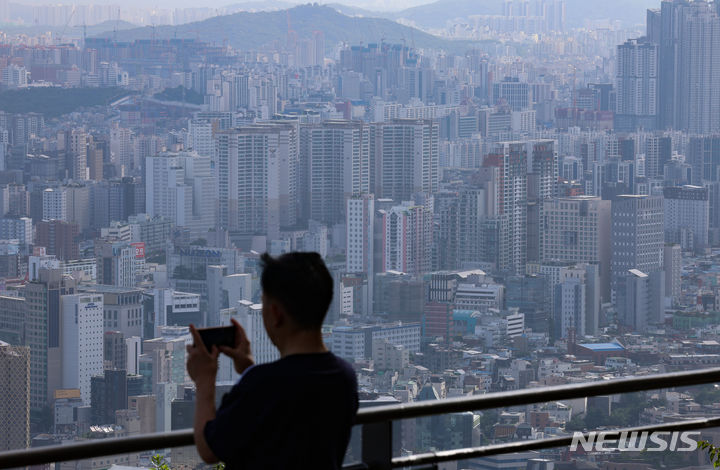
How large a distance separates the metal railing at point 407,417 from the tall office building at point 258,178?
2610 cm

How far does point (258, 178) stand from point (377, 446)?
1102 inches

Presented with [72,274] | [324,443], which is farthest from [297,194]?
[324,443]

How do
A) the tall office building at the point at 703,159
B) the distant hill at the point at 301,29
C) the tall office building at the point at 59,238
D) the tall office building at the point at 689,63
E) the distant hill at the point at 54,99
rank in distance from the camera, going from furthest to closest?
the distant hill at the point at 301,29 → the tall office building at the point at 689,63 → the distant hill at the point at 54,99 → the tall office building at the point at 703,159 → the tall office building at the point at 59,238

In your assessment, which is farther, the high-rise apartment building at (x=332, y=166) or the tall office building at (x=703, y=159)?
the tall office building at (x=703, y=159)

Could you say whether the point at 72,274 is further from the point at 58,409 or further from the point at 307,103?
the point at 307,103

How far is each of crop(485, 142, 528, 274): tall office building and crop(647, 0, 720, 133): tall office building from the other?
8.28 meters

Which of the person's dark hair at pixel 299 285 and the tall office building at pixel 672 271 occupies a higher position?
the person's dark hair at pixel 299 285

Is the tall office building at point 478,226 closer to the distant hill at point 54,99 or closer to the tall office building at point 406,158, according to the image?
the tall office building at point 406,158

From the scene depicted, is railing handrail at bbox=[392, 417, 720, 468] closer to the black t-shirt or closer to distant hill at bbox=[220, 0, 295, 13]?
the black t-shirt

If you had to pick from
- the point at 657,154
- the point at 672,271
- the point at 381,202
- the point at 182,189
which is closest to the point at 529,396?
the point at 672,271

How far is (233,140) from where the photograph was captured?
2934cm

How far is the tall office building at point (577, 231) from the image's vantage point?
24.0m

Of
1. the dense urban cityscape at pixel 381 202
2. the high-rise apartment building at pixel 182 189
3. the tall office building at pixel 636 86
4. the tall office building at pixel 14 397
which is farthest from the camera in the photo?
the tall office building at pixel 636 86

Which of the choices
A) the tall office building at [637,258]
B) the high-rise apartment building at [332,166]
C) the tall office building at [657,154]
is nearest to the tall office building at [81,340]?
the high-rise apartment building at [332,166]
